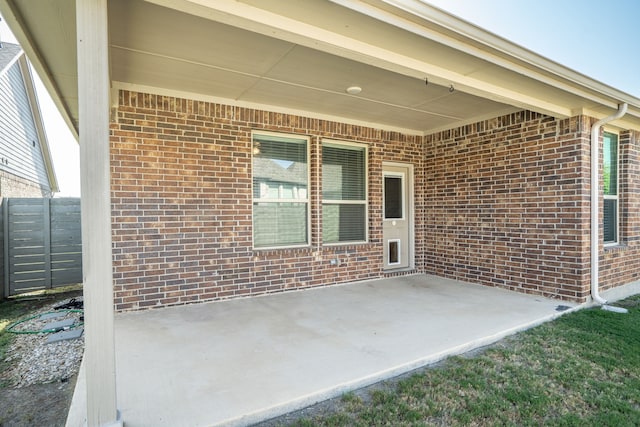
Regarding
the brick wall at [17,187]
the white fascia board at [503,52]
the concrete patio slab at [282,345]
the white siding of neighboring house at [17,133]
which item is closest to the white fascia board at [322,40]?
the white fascia board at [503,52]

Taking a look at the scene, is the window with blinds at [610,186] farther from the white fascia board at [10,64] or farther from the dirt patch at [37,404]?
the white fascia board at [10,64]

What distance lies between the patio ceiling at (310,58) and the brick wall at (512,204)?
0.45 meters

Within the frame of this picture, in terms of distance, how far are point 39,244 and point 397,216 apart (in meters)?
6.36

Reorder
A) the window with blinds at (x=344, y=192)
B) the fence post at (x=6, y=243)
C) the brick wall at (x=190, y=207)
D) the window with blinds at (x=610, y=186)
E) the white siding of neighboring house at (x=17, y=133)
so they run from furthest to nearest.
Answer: the white siding of neighboring house at (x=17, y=133)
the window with blinds at (x=344, y=192)
the fence post at (x=6, y=243)
the window with blinds at (x=610, y=186)
the brick wall at (x=190, y=207)

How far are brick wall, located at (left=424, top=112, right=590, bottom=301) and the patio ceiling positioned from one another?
1.47 ft

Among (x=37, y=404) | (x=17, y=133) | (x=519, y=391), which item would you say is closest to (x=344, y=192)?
(x=519, y=391)

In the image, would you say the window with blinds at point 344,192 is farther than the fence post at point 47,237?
No

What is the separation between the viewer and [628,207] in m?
5.40

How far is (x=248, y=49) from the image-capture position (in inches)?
128

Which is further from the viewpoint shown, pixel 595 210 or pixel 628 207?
pixel 628 207

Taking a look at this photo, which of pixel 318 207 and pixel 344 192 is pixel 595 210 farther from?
pixel 318 207

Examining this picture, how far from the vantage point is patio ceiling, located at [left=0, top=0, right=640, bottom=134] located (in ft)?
8.07

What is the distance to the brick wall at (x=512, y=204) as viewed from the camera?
4.59m

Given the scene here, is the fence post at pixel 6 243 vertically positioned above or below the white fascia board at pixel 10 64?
below
